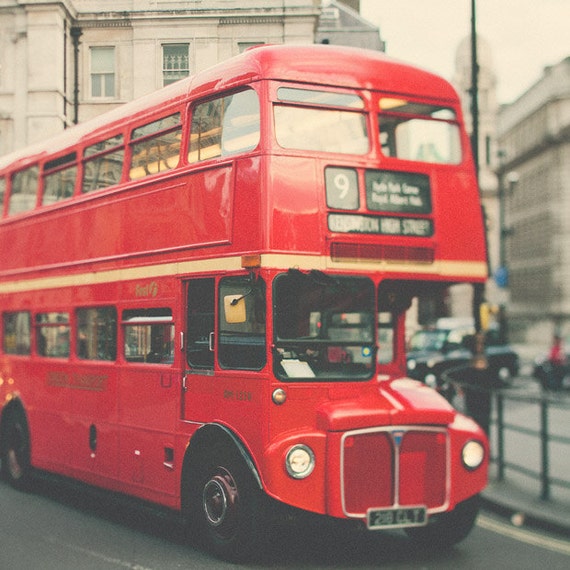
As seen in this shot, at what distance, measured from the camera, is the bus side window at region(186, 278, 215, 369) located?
868cm

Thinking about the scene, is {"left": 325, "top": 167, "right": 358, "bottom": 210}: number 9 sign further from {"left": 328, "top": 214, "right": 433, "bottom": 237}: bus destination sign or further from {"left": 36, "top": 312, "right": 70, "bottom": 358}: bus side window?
{"left": 36, "top": 312, "right": 70, "bottom": 358}: bus side window

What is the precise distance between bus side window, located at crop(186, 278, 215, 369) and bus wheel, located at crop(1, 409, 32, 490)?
165 inches

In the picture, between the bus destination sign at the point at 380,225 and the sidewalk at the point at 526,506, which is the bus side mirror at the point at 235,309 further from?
the sidewalk at the point at 526,506

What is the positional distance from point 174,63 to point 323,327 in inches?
208

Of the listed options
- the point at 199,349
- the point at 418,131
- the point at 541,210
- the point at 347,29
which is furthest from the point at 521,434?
the point at 541,210

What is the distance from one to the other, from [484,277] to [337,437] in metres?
2.11

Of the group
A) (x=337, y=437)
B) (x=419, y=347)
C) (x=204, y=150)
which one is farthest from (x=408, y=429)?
(x=419, y=347)

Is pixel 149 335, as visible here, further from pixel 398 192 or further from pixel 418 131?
pixel 418 131

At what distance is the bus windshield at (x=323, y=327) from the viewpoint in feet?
26.0

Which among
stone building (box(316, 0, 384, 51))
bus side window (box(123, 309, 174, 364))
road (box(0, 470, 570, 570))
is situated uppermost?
stone building (box(316, 0, 384, 51))

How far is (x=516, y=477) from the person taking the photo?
12.4 metres

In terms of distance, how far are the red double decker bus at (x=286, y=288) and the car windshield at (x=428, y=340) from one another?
71.1 feet

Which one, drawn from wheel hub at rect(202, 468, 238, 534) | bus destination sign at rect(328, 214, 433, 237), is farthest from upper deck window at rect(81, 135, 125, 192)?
wheel hub at rect(202, 468, 238, 534)

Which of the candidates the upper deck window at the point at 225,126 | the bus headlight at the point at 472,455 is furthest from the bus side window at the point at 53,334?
the bus headlight at the point at 472,455
